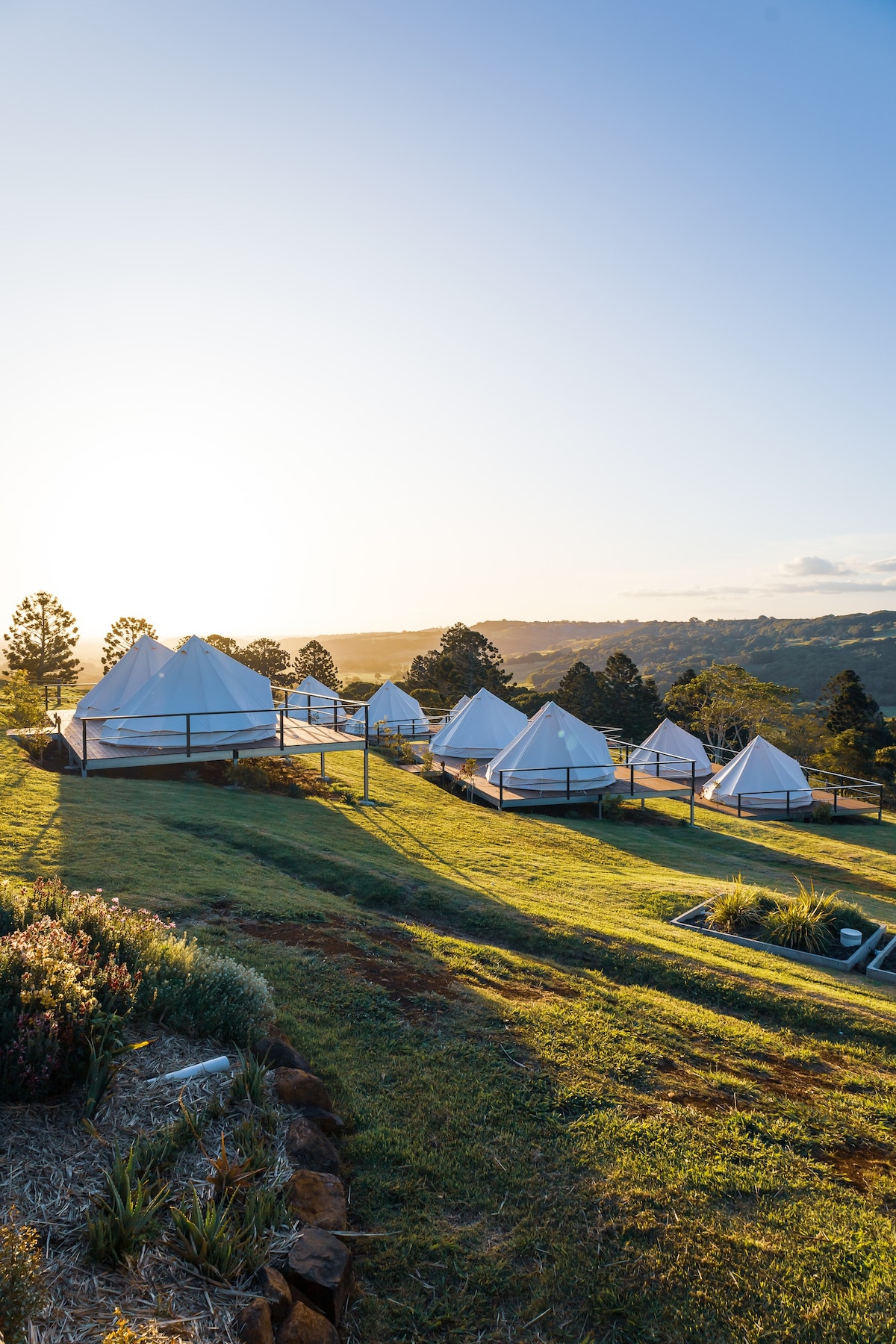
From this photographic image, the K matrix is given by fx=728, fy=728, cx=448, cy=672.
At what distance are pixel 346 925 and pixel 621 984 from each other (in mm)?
3159

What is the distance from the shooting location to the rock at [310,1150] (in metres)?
4.06

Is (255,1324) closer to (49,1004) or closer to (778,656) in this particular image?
(49,1004)

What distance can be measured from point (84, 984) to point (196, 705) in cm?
1518

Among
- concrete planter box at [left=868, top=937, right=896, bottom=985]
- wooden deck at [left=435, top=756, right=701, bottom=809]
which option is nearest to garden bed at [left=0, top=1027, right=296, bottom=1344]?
concrete planter box at [left=868, top=937, right=896, bottom=985]

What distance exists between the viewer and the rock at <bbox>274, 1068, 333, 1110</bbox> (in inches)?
177

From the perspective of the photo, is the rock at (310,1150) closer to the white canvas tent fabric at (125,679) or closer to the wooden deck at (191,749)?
the wooden deck at (191,749)

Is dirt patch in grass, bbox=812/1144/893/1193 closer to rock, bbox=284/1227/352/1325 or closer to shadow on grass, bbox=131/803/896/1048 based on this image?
shadow on grass, bbox=131/803/896/1048

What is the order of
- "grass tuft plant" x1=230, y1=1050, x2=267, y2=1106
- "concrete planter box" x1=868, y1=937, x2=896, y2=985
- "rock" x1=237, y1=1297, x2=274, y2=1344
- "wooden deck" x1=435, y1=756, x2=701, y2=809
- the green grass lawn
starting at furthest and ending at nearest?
1. "wooden deck" x1=435, y1=756, x2=701, y2=809
2. "concrete planter box" x1=868, y1=937, x2=896, y2=985
3. "grass tuft plant" x1=230, y1=1050, x2=267, y2=1106
4. the green grass lawn
5. "rock" x1=237, y1=1297, x2=274, y2=1344

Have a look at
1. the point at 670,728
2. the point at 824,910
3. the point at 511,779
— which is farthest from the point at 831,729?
the point at 824,910

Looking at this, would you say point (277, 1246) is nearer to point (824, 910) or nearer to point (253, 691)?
point (824, 910)

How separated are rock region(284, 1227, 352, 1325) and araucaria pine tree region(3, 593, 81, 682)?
41.9m

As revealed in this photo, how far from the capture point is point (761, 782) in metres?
27.4

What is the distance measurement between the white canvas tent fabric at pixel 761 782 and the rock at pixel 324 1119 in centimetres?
2570

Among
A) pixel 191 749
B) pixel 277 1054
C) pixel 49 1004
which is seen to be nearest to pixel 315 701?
pixel 191 749
